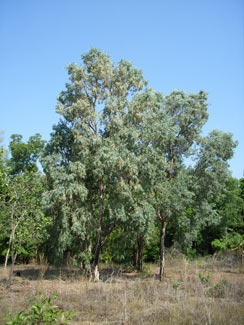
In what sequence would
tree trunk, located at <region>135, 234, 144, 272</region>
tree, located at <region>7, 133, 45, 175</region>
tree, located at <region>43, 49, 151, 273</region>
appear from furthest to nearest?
1. tree, located at <region>7, 133, 45, 175</region>
2. tree trunk, located at <region>135, 234, 144, 272</region>
3. tree, located at <region>43, 49, 151, 273</region>

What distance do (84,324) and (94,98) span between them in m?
12.4

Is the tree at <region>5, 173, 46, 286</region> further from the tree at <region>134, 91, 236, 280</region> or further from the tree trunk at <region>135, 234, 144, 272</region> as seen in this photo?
the tree trunk at <region>135, 234, 144, 272</region>

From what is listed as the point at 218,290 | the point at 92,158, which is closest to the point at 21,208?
the point at 92,158

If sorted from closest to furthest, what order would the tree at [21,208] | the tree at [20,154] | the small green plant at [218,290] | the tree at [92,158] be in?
the small green plant at [218,290]
the tree at [21,208]
the tree at [92,158]
the tree at [20,154]

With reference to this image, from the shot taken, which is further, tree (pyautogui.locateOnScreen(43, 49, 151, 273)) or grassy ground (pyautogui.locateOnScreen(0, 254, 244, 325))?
tree (pyautogui.locateOnScreen(43, 49, 151, 273))

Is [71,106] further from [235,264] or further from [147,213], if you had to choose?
[235,264]

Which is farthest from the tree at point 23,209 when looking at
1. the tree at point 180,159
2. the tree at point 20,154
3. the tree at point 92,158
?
the tree at point 20,154

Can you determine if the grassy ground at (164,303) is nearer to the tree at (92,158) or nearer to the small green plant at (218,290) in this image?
the small green plant at (218,290)

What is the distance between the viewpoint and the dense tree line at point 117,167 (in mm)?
14766

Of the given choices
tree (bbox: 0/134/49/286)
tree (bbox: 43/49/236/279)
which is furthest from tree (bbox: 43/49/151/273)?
tree (bbox: 0/134/49/286)

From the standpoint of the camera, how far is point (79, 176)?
15359 millimetres

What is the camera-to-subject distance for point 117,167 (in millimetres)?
15039

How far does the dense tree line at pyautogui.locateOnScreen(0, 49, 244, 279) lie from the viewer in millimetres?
14766

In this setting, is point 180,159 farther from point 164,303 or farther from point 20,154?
point 20,154
